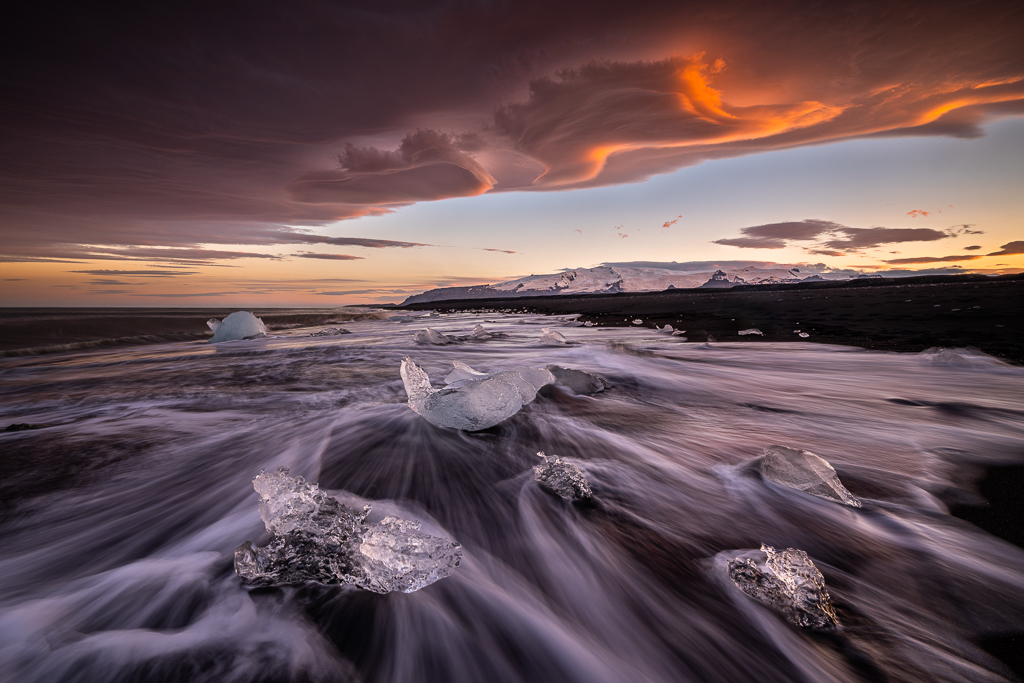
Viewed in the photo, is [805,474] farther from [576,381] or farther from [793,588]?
[576,381]

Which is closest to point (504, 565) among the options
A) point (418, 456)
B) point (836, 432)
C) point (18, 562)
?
point (418, 456)

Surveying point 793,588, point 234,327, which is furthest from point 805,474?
point 234,327

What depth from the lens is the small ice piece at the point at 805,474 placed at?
2.30m

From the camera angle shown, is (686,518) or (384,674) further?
(686,518)

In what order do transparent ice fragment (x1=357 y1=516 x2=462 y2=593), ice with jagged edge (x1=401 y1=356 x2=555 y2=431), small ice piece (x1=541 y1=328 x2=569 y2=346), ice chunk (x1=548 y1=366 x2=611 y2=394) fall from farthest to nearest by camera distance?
small ice piece (x1=541 y1=328 x2=569 y2=346) → ice chunk (x1=548 y1=366 x2=611 y2=394) → ice with jagged edge (x1=401 y1=356 x2=555 y2=431) → transparent ice fragment (x1=357 y1=516 x2=462 y2=593)

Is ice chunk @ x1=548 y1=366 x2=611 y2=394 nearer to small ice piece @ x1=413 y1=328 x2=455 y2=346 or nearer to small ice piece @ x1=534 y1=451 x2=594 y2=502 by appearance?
small ice piece @ x1=534 y1=451 x2=594 y2=502

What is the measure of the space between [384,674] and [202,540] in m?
1.51

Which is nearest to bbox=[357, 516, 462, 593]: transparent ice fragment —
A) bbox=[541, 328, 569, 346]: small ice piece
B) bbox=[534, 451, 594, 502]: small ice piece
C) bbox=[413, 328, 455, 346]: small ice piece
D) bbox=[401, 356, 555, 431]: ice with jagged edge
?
bbox=[534, 451, 594, 502]: small ice piece

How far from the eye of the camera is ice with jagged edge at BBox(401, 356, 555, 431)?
3260 mm

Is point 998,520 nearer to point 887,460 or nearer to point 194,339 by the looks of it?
point 887,460

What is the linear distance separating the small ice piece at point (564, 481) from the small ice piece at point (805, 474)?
1.24m

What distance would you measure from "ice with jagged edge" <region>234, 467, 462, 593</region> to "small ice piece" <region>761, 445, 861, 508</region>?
2.24 m

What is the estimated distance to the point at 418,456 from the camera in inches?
120

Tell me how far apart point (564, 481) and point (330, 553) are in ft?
4.47
